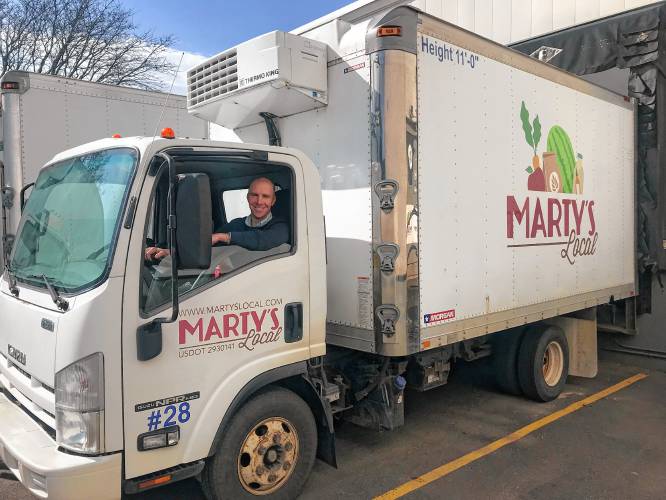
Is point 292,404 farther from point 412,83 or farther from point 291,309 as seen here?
point 412,83

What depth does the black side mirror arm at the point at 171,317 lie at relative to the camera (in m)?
2.92

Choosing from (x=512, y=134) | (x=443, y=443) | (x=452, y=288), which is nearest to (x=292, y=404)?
(x=452, y=288)

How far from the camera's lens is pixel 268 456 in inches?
143

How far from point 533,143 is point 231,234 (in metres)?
3.23

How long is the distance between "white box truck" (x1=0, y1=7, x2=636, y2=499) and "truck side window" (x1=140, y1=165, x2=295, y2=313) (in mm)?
13

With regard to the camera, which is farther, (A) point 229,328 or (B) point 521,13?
(B) point 521,13

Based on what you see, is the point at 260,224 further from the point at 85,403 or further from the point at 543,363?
the point at 543,363

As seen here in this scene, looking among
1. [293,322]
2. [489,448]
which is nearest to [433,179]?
[293,322]

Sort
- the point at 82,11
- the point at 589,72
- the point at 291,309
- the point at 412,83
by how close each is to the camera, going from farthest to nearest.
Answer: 1. the point at 82,11
2. the point at 589,72
3. the point at 412,83
4. the point at 291,309

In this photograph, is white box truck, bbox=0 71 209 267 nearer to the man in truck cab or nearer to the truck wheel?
the man in truck cab

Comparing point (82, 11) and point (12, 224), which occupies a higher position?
point (82, 11)

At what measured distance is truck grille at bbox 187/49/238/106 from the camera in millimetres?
4414

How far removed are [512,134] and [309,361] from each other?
109 inches

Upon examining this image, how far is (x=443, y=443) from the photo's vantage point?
16.4ft
